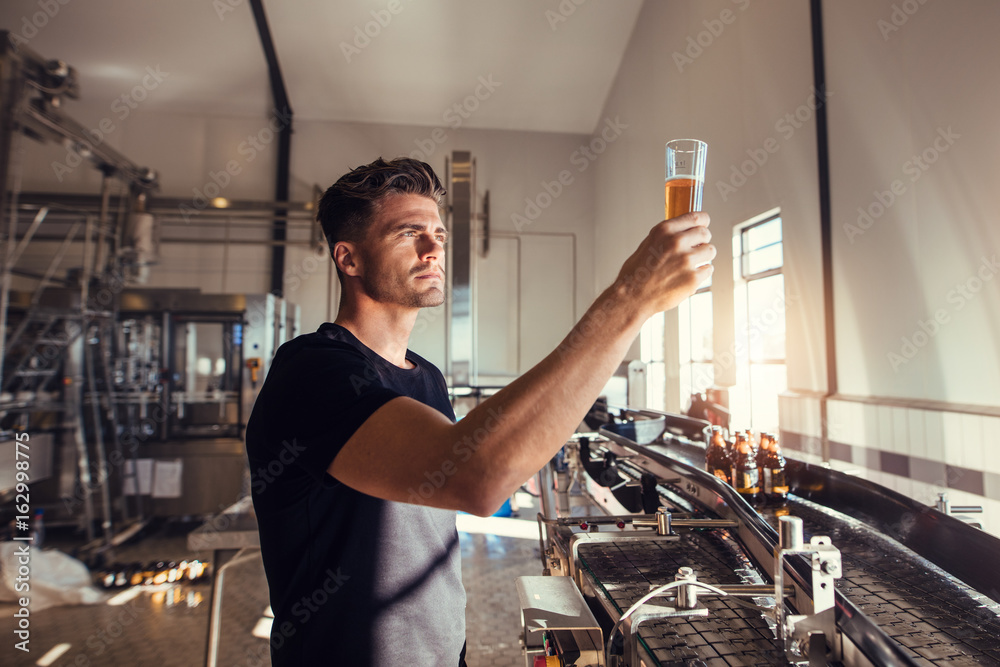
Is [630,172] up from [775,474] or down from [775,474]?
up

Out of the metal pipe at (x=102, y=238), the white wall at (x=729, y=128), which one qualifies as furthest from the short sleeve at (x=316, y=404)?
the metal pipe at (x=102, y=238)

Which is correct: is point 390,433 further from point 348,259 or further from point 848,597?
point 848,597

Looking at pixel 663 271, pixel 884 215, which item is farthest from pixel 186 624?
pixel 884 215

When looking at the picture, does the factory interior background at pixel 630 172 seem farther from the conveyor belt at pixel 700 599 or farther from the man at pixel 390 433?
the man at pixel 390 433

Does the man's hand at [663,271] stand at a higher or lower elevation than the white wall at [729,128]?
lower

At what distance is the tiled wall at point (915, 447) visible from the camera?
221 cm

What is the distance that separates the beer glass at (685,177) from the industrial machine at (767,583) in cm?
53

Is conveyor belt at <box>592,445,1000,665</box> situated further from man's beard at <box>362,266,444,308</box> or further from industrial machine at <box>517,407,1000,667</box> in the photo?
man's beard at <box>362,266,444,308</box>

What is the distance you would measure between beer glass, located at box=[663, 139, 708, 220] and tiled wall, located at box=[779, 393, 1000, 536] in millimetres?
1624

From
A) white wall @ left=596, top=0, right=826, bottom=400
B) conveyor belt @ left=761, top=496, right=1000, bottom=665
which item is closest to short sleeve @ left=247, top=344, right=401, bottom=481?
conveyor belt @ left=761, top=496, right=1000, bottom=665

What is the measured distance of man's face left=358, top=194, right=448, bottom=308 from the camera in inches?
41.4

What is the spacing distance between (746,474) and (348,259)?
143 centimetres

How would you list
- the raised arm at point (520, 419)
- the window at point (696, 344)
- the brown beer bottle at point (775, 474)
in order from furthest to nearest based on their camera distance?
the window at point (696, 344) < the brown beer bottle at point (775, 474) < the raised arm at point (520, 419)

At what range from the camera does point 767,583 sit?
1111 millimetres
